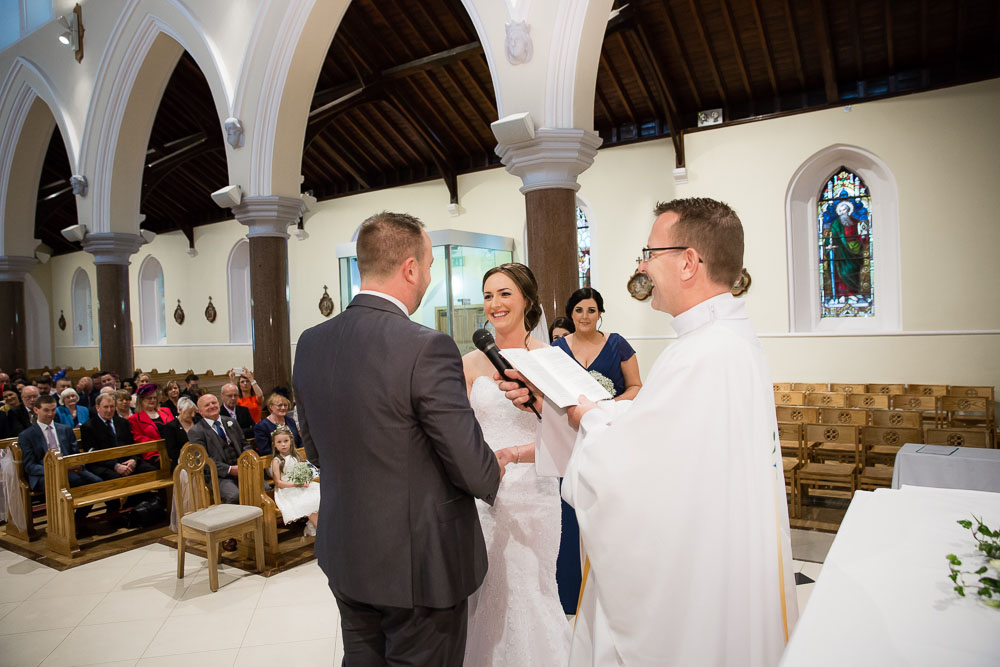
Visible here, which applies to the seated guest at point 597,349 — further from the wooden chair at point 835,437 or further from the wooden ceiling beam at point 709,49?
the wooden ceiling beam at point 709,49

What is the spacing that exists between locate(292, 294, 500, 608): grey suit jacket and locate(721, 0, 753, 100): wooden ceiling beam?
27.7 feet

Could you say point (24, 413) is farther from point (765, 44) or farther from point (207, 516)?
point (765, 44)

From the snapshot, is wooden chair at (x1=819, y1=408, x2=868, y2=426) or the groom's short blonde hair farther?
wooden chair at (x1=819, y1=408, x2=868, y2=426)

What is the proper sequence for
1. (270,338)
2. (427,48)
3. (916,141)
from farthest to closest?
1. (427,48)
2. (916,141)
3. (270,338)

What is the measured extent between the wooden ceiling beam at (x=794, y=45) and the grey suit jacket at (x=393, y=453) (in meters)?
8.70

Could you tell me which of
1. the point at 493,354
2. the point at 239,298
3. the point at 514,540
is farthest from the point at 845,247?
the point at 239,298

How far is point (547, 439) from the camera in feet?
6.98

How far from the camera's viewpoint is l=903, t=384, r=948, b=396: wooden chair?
8867 millimetres

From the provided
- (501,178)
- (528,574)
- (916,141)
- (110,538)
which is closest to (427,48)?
(501,178)

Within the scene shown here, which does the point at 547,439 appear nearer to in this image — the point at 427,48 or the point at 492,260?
the point at 492,260

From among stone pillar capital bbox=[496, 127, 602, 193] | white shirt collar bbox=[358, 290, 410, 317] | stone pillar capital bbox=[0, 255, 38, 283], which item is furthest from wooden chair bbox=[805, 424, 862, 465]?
stone pillar capital bbox=[0, 255, 38, 283]

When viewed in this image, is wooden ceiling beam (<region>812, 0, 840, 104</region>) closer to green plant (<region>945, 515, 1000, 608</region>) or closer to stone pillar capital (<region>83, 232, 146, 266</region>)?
green plant (<region>945, 515, 1000, 608</region>)

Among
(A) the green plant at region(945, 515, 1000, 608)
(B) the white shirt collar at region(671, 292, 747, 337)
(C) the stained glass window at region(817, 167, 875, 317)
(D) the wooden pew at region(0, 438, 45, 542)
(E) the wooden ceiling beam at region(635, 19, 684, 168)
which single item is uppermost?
(E) the wooden ceiling beam at region(635, 19, 684, 168)

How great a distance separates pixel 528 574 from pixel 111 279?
9.03 meters
